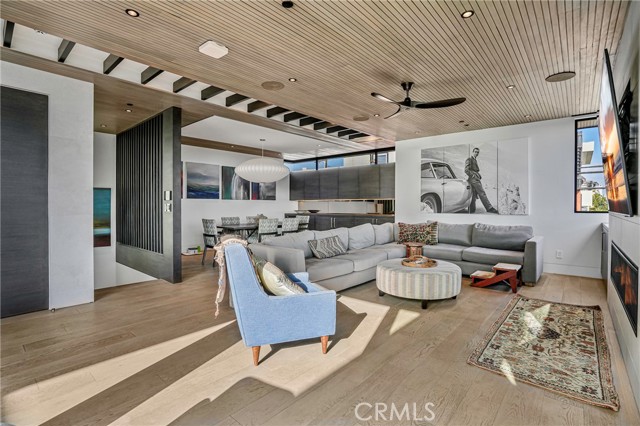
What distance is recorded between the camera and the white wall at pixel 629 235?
6.66 feet

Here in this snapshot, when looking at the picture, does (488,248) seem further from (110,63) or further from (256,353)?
(110,63)

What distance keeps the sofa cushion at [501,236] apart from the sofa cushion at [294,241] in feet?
9.97

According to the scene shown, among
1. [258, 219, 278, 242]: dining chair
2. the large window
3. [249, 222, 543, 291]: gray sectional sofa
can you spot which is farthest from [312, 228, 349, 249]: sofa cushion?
the large window

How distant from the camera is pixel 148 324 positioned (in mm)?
3291

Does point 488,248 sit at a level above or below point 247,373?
above

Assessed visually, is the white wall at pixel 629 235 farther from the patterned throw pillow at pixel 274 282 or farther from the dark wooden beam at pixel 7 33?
the dark wooden beam at pixel 7 33

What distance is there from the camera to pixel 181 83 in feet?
14.5

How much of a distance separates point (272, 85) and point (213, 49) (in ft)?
3.58

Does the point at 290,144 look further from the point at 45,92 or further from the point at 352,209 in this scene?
Answer: the point at 45,92

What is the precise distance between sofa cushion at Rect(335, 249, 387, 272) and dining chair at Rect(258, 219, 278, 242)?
232 centimetres

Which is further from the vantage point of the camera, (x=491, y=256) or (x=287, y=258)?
(x=491, y=256)

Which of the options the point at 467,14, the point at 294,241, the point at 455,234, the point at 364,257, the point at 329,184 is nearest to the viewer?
the point at 467,14

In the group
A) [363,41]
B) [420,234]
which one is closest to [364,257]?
[420,234]

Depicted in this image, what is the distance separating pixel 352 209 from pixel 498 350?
7.58 meters
